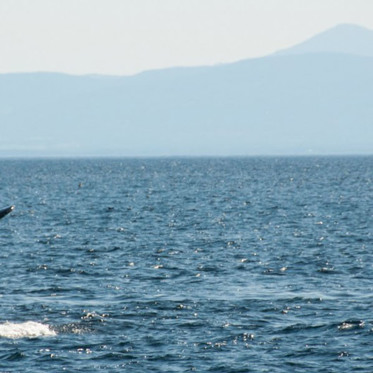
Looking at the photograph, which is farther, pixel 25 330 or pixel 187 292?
pixel 187 292

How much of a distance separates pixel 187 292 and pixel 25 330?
10.9 meters

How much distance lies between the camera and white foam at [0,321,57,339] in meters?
39.0

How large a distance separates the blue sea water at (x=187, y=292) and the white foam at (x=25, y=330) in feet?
0.17

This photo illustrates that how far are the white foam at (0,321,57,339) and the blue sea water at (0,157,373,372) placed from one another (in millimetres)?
52

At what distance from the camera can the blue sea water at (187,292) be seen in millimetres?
35938

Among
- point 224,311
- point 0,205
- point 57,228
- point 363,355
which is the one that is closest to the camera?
point 363,355

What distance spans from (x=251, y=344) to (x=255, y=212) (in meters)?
63.3

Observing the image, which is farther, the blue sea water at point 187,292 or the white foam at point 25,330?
the white foam at point 25,330

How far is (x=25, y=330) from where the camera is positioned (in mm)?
39469

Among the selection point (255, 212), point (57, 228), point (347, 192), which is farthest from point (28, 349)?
point (347, 192)

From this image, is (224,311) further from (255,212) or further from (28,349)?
(255,212)

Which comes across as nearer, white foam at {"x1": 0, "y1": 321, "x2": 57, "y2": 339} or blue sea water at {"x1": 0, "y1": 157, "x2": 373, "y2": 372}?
blue sea water at {"x1": 0, "y1": 157, "x2": 373, "y2": 372}

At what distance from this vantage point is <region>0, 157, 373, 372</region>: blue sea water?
35938 mm

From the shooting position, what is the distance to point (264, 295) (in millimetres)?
47062
